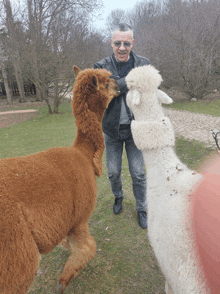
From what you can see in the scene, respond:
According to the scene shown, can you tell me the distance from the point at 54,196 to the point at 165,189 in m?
0.77

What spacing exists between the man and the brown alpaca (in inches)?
13.0

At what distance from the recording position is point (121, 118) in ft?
7.66

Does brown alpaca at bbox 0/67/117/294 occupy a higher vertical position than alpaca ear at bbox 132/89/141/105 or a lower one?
lower

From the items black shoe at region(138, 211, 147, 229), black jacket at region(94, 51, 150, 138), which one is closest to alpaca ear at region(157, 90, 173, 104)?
black jacket at region(94, 51, 150, 138)

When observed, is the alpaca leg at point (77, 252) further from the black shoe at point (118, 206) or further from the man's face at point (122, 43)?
the man's face at point (122, 43)

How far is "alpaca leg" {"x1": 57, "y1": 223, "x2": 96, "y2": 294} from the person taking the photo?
187cm

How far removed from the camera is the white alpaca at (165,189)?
107 cm

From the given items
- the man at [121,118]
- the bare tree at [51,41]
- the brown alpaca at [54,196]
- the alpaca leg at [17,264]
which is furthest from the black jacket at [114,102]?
the bare tree at [51,41]

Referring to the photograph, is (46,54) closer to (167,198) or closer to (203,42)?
(203,42)

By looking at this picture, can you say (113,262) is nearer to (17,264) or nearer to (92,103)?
(17,264)

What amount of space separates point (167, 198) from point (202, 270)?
475 millimetres

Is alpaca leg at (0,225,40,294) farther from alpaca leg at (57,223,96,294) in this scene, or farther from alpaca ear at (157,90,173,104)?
alpaca ear at (157,90,173,104)

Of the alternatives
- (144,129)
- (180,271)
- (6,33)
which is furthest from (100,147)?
(6,33)

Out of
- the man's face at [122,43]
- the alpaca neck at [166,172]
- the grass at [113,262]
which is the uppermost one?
the man's face at [122,43]
